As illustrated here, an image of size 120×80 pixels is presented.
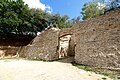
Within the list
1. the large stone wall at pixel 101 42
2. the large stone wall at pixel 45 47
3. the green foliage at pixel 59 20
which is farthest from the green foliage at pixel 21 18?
the large stone wall at pixel 101 42

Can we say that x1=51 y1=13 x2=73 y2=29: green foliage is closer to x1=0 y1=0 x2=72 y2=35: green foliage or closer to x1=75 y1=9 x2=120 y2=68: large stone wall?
x1=0 y1=0 x2=72 y2=35: green foliage

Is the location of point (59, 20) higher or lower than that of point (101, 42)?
higher

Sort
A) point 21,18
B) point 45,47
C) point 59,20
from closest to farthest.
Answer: point 45,47 < point 21,18 < point 59,20

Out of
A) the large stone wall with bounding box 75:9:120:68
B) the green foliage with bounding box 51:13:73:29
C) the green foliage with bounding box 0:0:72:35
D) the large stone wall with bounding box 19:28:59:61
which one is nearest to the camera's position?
the large stone wall with bounding box 75:9:120:68

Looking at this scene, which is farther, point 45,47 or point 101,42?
point 45,47

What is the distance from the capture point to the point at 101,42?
1011 centimetres

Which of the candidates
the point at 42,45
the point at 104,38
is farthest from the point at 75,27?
the point at 42,45

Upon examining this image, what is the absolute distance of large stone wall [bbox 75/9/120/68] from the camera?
939 centimetres

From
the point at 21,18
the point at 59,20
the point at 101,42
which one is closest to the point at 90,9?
the point at 59,20

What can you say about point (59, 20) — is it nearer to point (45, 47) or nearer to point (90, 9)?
point (90, 9)

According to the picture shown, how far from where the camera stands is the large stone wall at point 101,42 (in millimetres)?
9391

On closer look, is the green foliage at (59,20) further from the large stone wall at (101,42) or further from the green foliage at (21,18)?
the large stone wall at (101,42)

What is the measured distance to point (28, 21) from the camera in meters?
24.2

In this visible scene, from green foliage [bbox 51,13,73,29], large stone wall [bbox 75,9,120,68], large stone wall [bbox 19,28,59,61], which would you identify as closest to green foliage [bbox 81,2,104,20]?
green foliage [bbox 51,13,73,29]
